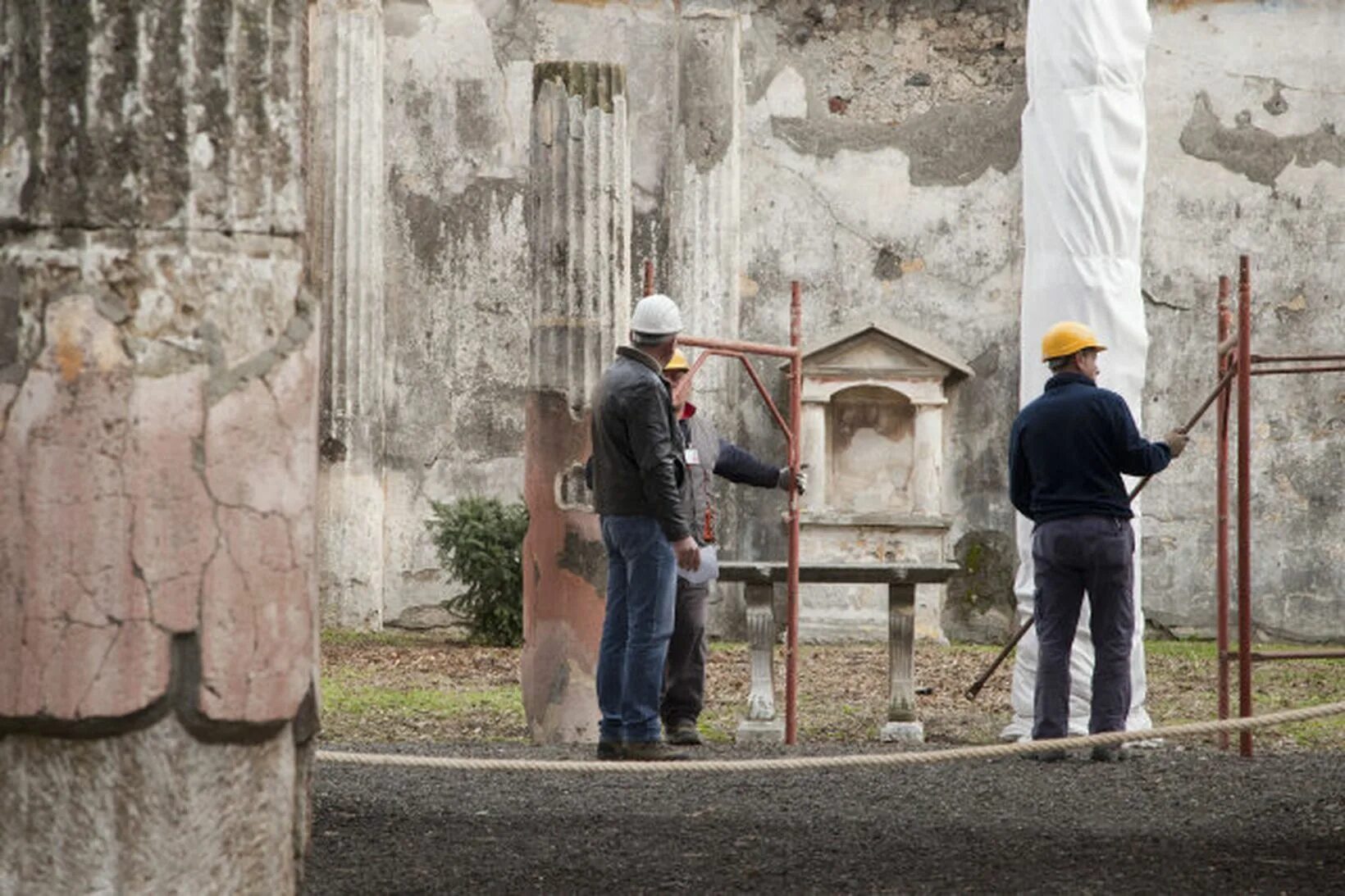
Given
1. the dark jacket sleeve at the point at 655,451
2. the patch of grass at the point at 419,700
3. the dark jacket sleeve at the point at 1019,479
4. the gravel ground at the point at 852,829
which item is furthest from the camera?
the patch of grass at the point at 419,700

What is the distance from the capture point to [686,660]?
946cm

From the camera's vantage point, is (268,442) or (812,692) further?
(812,692)

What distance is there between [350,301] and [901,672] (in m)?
7.89

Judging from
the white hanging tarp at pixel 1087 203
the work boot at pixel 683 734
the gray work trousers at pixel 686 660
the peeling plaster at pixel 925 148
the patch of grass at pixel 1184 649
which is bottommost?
the patch of grass at pixel 1184 649

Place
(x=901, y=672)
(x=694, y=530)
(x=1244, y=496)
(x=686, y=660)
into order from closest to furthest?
(x=1244, y=496) < (x=694, y=530) < (x=686, y=660) < (x=901, y=672)

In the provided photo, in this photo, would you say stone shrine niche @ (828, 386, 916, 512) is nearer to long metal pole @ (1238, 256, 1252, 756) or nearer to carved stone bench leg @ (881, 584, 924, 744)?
carved stone bench leg @ (881, 584, 924, 744)

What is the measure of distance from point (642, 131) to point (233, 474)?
1399cm

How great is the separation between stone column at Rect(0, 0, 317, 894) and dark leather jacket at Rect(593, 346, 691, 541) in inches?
170

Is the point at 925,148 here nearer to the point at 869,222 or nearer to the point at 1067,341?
the point at 869,222

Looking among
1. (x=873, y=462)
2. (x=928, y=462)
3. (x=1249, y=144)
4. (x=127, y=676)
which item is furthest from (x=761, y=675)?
(x=1249, y=144)

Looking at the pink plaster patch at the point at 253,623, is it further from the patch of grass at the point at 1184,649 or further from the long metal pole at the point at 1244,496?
the patch of grass at the point at 1184,649

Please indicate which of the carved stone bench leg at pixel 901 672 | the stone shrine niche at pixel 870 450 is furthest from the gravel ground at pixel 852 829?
the stone shrine niche at pixel 870 450

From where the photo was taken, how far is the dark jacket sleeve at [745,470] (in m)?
9.65

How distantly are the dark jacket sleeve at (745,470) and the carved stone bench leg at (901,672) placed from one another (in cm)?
95
